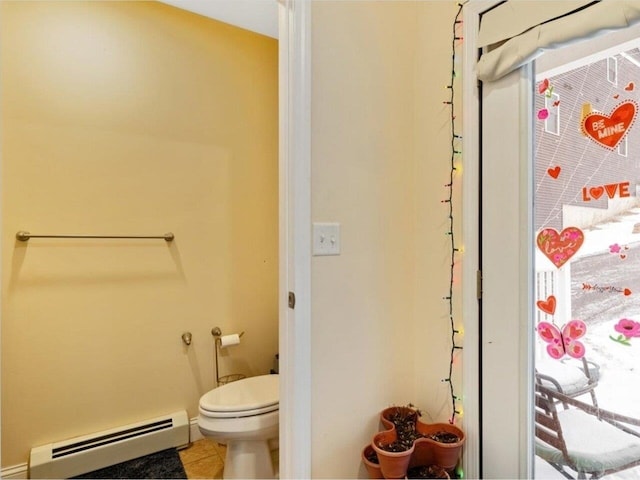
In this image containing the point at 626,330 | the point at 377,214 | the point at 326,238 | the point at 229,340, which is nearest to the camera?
the point at 626,330

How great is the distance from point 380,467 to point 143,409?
143 centimetres

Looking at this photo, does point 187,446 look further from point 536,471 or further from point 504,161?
point 504,161

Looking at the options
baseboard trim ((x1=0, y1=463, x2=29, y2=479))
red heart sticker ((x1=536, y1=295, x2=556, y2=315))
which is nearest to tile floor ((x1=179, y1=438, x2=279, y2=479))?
baseboard trim ((x1=0, y1=463, x2=29, y2=479))

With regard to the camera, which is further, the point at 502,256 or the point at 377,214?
the point at 377,214

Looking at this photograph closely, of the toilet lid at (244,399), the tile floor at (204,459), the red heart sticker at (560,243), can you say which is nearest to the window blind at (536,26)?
the red heart sticker at (560,243)

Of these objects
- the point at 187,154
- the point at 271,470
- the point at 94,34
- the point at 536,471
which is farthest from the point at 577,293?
the point at 94,34

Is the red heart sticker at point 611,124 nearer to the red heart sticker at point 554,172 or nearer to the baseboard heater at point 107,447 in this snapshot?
the red heart sticker at point 554,172

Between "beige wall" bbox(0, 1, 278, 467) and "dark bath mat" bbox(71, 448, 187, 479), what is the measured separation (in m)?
0.22

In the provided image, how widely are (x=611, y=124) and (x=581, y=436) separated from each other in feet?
3.15

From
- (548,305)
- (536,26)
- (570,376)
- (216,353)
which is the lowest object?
(216,353)

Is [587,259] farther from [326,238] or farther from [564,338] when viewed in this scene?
[326,238]

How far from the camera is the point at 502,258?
121 cm

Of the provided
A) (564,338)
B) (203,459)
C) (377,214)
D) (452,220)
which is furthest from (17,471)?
(564,338)

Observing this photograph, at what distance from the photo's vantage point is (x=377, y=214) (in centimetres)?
142
